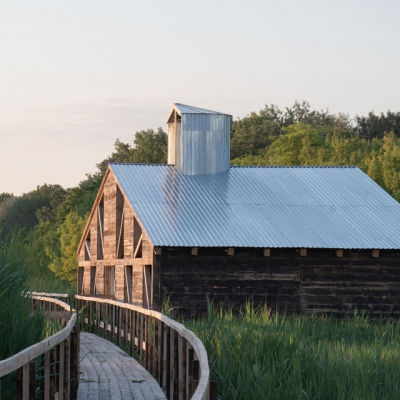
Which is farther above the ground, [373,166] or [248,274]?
[373,166]

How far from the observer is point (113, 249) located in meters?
30.6

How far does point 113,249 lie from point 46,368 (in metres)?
22.4

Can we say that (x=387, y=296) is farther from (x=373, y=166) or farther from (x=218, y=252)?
(x=373, y=166)

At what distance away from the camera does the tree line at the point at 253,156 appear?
56656 mm

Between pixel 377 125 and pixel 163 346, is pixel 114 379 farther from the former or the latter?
pixel 377 125

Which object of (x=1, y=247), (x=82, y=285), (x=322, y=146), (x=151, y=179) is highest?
(x=322, y=146)

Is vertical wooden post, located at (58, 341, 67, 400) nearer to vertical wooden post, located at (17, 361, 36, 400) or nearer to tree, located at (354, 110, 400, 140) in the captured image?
vertical wooden post, located at (17, 361, 36, 400)

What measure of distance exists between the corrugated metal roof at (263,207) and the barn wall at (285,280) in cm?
55

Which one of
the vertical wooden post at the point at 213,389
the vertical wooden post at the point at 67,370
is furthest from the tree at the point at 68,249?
the vertical wooden post at the point at 213,389

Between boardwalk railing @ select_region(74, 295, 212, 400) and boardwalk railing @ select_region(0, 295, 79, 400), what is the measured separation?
4.31ft

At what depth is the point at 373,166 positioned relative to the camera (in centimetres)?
5172

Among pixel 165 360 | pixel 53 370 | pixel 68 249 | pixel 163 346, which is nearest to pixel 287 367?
pixel 165 360

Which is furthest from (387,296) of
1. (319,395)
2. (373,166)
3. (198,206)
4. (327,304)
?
(373,166)

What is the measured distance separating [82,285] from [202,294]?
45.5 ft
